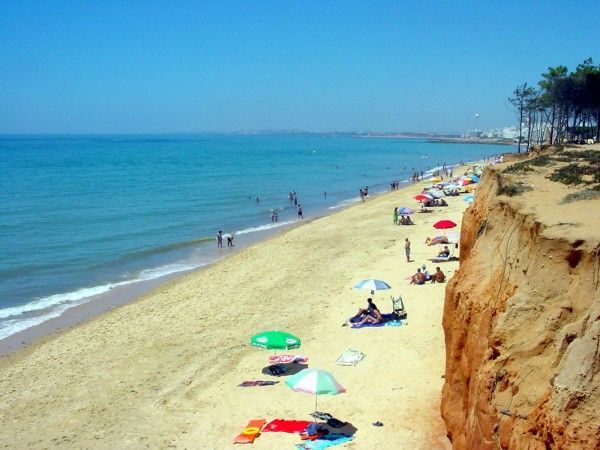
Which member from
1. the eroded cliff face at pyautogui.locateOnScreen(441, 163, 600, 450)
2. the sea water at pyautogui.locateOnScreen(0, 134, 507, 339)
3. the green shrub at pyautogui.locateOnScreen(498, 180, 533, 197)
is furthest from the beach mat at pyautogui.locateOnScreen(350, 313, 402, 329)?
the sea water at pyautogui.locateOnScreen(0, 134, 507, 339)

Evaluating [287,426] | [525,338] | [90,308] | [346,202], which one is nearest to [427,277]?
[287,426]

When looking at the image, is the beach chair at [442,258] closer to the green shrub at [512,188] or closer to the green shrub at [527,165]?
the green shrub at [527,165]

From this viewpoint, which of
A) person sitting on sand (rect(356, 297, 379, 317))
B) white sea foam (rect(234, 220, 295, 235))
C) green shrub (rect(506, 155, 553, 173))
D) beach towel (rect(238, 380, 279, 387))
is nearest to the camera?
beach towel (rect(238, 380, 279, 387))

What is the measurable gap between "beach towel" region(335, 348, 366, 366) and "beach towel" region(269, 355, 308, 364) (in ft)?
2.89

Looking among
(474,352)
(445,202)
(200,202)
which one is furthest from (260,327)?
(200,202)

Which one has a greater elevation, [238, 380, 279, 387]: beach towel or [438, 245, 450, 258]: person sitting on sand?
[438, 245, 450, 258]: person sitting on sand

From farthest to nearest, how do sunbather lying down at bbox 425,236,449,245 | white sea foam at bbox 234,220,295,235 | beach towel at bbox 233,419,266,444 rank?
1. white sea foam at bbox 234,220,295,235
2. sunbather lying down at bbox 425,236,449,245
3. beach towel at bbox 233,419,266,444

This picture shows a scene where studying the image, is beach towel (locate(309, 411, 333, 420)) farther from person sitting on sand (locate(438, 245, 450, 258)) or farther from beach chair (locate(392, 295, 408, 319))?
person sitting on sand (locate(438, 245, 450, 258))

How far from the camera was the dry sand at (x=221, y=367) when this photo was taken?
12312 millimetres

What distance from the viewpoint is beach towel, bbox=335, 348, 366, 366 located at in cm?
1466

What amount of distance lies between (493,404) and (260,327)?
11742 millimetres

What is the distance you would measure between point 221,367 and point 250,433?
152 inches

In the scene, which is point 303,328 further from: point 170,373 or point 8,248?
point 8,248

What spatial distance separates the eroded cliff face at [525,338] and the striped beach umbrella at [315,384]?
2.36 metres
